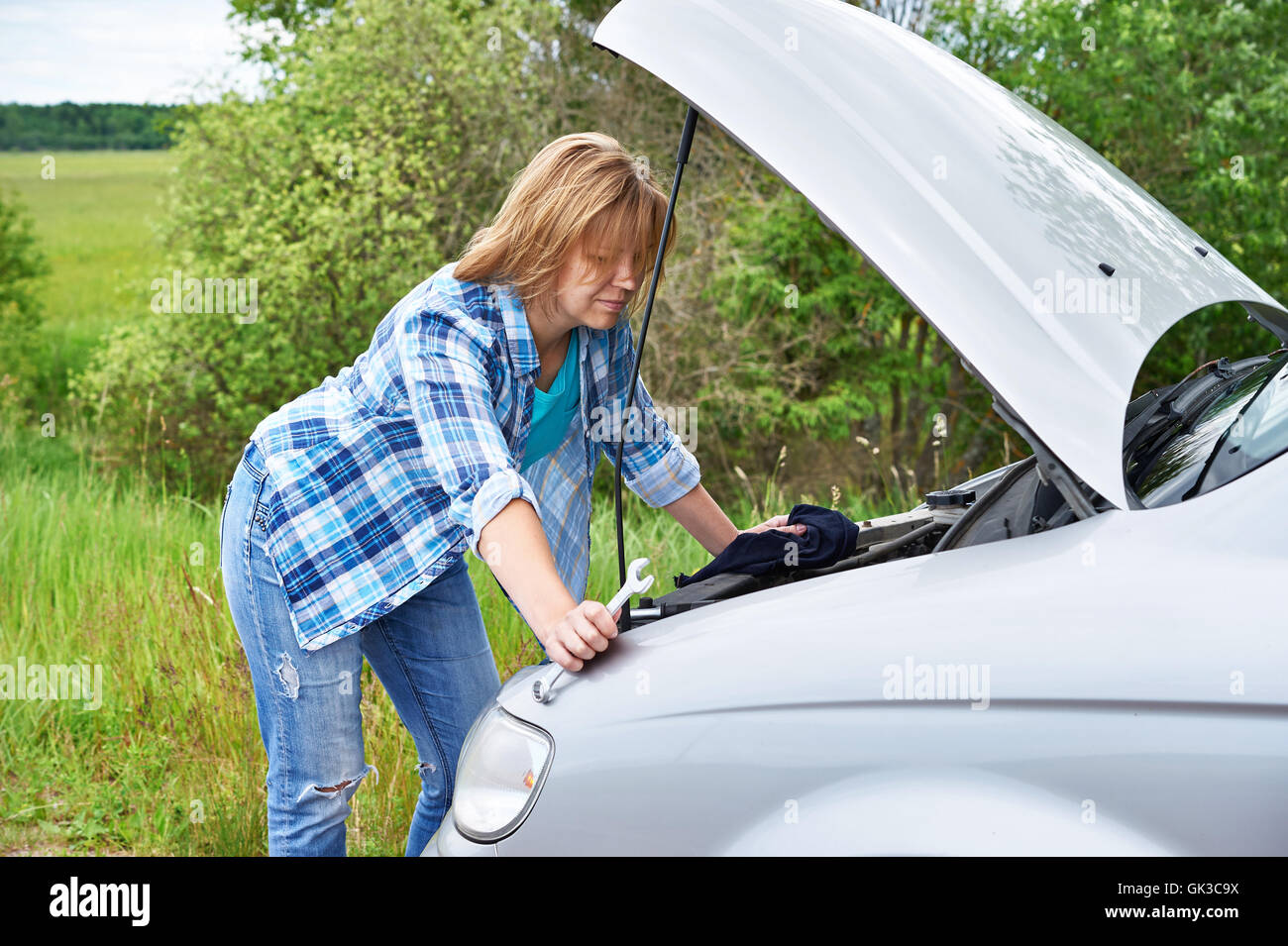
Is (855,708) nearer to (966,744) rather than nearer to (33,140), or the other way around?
(966,744)

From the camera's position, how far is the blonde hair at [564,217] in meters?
2.19

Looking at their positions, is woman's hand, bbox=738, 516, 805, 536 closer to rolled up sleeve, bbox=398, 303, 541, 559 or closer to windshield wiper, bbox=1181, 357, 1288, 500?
rolled up sleeve, bbox=398, 303, 541, 559

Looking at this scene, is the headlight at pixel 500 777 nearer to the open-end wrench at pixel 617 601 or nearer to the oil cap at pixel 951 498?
the open-end wrench at pixel 617 601

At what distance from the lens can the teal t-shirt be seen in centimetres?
244

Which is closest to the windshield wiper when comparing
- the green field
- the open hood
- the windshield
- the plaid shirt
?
the windshield

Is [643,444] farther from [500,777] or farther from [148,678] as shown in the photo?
[148,678]

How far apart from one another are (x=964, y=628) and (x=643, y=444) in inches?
46.5

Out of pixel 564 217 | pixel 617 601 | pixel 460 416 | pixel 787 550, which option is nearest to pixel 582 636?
pixel 617 601

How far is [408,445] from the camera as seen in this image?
2305mm

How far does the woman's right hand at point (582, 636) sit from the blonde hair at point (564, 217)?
723mm

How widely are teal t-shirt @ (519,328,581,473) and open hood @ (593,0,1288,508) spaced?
0.70m

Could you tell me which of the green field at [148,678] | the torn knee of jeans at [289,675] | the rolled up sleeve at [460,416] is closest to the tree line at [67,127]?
the green field at [148,678]

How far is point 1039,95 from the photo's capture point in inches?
297
